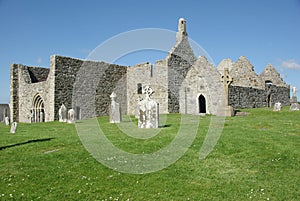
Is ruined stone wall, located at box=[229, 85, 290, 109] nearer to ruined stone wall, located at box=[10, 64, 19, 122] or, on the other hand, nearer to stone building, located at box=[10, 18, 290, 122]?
stone building, located at box=[10, 18, 290, 122]

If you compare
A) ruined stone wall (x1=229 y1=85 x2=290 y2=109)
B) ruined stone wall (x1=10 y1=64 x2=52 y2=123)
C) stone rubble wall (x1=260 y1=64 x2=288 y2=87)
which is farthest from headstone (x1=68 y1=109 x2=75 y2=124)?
stone rubble wall (x1=260 y1=64 x2=288 y2=87)

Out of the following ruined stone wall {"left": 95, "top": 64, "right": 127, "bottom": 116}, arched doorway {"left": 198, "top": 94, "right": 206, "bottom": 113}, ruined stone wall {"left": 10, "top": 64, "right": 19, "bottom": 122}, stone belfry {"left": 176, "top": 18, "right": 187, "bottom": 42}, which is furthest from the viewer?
ruined stone wall {"left": 10, "top": 64, "right": 19, "bottom": 122}

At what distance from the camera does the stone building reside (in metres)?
23.2

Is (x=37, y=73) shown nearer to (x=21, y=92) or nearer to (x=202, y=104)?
(x=21, y=92)

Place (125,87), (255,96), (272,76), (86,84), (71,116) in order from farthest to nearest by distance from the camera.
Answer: (272,76), (125,87), (255,96), (86,84), (71,116)

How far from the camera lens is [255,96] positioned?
2681 centimetres

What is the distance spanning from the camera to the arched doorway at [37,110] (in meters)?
25.0

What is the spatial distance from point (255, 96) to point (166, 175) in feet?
75.5

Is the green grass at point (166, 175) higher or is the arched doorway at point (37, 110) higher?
the arched doorway at point (37, 110)

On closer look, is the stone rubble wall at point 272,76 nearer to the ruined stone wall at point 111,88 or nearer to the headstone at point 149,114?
the ruined stone wall at point 111,88

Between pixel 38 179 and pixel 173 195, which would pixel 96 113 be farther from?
pixel 173 195

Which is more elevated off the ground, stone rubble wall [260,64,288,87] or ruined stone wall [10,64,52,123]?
stone rubble wall [260,64,288,87]

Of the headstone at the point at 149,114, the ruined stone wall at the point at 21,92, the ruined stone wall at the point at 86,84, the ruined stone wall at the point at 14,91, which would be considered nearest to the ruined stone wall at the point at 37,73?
the ruined stone wall at the point at 21,92

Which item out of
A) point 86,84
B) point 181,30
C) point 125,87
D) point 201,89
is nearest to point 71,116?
point 86,84
